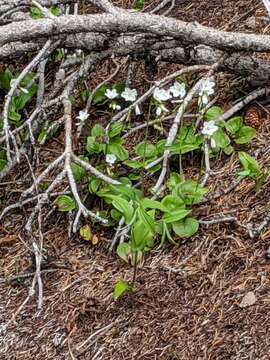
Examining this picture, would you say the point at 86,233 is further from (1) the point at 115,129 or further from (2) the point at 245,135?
(2) the point at 245,135

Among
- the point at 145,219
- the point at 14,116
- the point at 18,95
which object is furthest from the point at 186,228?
the point at 18,95

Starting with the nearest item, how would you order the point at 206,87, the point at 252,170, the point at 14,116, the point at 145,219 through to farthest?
the point at 145,219 → the point at 252,170 → the point at 206,87 → the point at 14,116

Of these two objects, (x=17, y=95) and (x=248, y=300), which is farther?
(x=17, y=95)

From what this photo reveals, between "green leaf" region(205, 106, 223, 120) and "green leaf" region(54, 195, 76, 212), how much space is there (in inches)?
29.2

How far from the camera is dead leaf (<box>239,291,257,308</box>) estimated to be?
2.51 metres

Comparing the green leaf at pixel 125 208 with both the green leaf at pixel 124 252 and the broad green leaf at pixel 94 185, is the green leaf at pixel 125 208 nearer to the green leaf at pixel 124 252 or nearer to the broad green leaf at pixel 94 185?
the green leaf at pixel 124 252

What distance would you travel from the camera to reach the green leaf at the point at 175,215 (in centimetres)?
271

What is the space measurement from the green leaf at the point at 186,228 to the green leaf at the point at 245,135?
51 centimetres

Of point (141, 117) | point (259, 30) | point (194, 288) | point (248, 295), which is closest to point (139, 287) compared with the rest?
point (194, 288)

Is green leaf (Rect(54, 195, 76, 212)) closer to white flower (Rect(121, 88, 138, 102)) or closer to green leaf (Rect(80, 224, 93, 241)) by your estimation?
green leaf (Rect(80, 224, 93, 241))

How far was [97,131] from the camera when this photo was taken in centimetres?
319

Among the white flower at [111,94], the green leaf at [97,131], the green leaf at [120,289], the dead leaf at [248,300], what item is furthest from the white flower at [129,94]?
the dead leaf at [248,300]

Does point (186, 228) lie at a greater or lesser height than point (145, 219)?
lesser

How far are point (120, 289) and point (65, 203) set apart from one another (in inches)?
21.6
